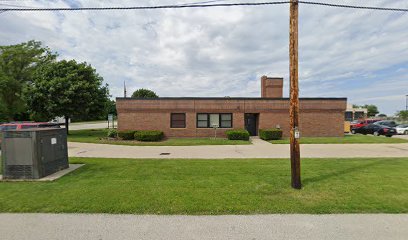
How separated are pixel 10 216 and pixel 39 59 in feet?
98.7

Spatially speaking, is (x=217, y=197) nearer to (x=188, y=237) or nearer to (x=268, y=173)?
(x=188, y=237)

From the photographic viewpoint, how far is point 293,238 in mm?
3352

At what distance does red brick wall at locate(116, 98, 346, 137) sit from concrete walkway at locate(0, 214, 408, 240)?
15.3 m

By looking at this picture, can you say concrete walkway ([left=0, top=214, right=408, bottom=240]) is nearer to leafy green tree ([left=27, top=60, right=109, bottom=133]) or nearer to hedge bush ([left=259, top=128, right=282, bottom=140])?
hedge bush ([left=259, top=128, right=282, bottom=140])

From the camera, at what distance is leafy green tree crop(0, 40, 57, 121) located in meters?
24.5

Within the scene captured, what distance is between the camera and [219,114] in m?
19.6

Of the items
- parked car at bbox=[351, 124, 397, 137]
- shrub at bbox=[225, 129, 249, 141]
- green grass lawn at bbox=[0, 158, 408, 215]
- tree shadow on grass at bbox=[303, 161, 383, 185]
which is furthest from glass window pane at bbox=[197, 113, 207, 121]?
parked car at bbox=[351, 124, 397, 137]

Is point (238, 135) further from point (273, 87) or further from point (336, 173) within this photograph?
point (336, 173)

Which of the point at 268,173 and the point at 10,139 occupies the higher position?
the point at 10,139

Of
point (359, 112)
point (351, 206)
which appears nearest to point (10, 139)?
point (351, 206)

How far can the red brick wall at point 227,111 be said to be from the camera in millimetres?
19172

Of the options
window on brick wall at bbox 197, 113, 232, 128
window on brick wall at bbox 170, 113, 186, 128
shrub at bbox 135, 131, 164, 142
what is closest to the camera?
shrub at bbox 135, 131, 164, 142

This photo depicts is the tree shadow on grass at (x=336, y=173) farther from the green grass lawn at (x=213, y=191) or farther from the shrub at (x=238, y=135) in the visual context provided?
the shrub at (x=238, y=135)

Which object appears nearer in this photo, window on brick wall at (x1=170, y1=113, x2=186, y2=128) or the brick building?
the brick building
